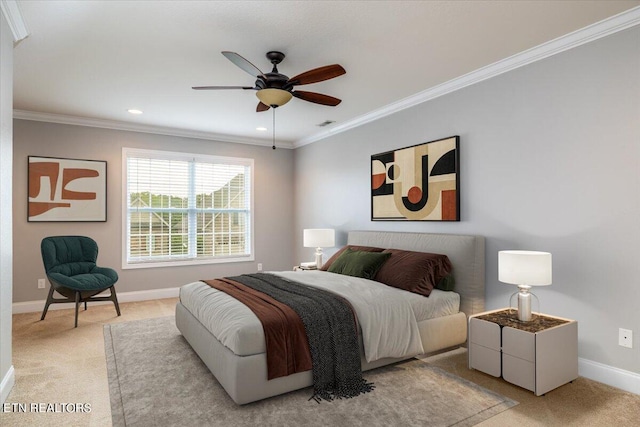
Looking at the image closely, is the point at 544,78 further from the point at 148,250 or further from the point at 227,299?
the point at 148,250

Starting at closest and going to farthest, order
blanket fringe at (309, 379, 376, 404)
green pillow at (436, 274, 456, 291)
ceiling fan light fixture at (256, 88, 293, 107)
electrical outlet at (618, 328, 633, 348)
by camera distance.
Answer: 1. blanket fringe at (309, 379, 376, 404)
2. electrical outlet at (618, 328, 633, 348)
3. ceiling fan light fixture at (256, 88, 293, 107)
4. green pillow at (436, 274, 456, 291)

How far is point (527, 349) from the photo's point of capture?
2539 mm

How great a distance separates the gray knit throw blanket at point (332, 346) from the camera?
2570mm

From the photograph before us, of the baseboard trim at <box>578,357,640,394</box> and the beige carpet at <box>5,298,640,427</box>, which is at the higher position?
the baseboard trim at <box>578,357,640,394</box>

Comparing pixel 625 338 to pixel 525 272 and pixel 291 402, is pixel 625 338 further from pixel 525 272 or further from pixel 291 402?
pixel 291 402

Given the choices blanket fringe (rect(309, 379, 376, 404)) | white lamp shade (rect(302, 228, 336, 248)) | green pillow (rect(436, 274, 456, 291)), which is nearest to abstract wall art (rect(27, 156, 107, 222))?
A: white lamp shade (rect(302, 228, 336, 248))

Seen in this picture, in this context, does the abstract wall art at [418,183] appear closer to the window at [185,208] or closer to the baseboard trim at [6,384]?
the window at [185,208]

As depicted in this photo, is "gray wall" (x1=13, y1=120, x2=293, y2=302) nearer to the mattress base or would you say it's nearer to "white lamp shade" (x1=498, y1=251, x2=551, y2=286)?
the mattress base

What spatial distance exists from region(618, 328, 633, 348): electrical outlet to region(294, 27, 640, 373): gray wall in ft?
0.11

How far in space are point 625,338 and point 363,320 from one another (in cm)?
183

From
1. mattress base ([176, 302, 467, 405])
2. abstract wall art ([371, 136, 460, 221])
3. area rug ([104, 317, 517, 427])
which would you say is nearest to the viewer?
area rug ([104, 317, 517, 427])

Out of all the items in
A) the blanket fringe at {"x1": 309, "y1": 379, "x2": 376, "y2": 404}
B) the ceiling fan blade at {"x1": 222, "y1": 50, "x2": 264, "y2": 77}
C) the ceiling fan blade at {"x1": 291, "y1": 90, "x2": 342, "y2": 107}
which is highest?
the ceiling fan blade at {"x1": 222, "y1": 50, "x2": 264, "y2": 77}

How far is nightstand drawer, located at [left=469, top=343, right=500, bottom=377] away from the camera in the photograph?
2.75 m

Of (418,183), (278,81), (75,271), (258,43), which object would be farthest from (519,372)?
(75,271)
